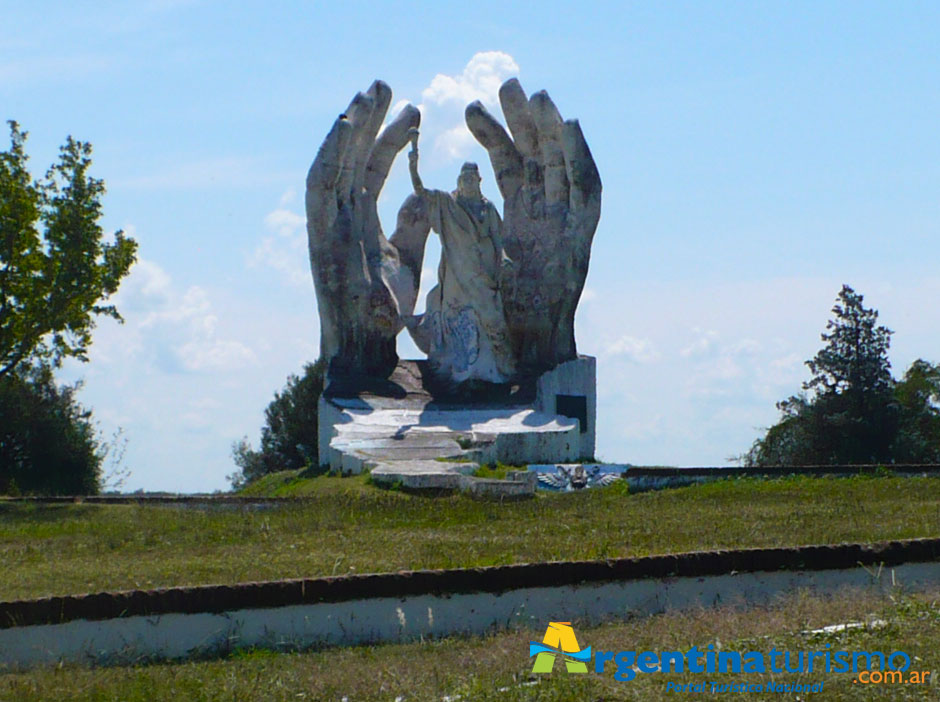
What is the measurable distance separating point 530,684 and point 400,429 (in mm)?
15079

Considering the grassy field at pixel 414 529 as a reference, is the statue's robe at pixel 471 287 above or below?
above

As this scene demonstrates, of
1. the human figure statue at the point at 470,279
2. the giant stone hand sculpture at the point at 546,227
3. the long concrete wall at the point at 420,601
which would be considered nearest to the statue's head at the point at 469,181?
the human figure statue at the point at 470,279

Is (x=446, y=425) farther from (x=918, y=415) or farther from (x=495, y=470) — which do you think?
(x=918, y=415)

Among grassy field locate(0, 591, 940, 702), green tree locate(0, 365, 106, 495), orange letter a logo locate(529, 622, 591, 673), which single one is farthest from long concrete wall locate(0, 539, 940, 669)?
green tree locate(0, 365, 106, 495)

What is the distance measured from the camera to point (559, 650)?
7262 millimetres

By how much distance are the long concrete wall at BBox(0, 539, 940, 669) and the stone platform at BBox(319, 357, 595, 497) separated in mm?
8304

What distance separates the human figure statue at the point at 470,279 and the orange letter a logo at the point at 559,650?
1638 centimetres

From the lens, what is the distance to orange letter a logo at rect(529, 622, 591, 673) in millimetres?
6906

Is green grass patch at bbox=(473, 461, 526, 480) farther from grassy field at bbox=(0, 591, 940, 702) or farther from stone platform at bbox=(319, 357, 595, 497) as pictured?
grassy field at bbox=(0, 591, 940, 702)

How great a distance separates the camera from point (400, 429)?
2159 centimetres

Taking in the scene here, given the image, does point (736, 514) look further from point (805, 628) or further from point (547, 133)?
point (547, 133)

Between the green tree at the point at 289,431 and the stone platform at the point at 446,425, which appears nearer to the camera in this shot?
the stone platform at the point at 446,425

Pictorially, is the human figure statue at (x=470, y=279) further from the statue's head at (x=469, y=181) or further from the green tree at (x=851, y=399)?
the green tree at (x=851, y=399)

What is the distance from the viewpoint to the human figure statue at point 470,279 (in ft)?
79.2
